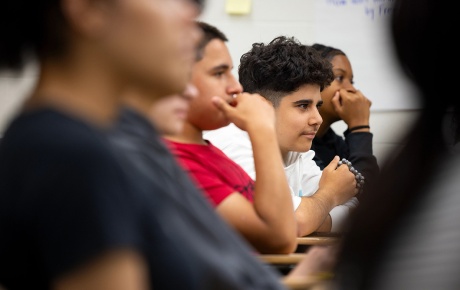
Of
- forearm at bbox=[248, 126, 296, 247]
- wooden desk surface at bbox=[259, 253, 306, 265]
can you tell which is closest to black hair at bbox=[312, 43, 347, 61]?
forearm at bbox=[248, 126, 296, 247]

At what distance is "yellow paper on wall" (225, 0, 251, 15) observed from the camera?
415 centimetres

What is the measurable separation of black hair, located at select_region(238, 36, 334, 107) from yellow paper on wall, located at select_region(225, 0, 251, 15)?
0.97 m

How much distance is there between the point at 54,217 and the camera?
2.50ft

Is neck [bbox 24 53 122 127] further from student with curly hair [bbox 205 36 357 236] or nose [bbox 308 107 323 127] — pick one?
nose [bbox 308 107 323 127]

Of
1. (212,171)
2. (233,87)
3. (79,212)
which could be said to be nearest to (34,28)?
(79,212)

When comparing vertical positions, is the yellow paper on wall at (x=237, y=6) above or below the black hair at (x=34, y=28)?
below

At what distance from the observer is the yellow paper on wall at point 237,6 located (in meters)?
4.15

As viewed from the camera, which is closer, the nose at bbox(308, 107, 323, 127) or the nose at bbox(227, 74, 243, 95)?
the nose at bbox(227, 74, 243, 95)

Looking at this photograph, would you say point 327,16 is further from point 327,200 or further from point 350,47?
point 327,200

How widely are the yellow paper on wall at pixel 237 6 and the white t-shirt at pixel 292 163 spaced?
3.55ft

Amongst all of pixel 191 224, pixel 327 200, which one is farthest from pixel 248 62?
pixel 191 224

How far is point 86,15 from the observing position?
32.5 inches

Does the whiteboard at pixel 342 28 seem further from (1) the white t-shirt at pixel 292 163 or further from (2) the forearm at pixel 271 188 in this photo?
(2) the forearm at pixel 271 188

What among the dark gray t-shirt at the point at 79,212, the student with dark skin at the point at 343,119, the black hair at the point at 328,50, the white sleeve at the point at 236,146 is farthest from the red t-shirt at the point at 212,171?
the black hair at the point at 328,50
